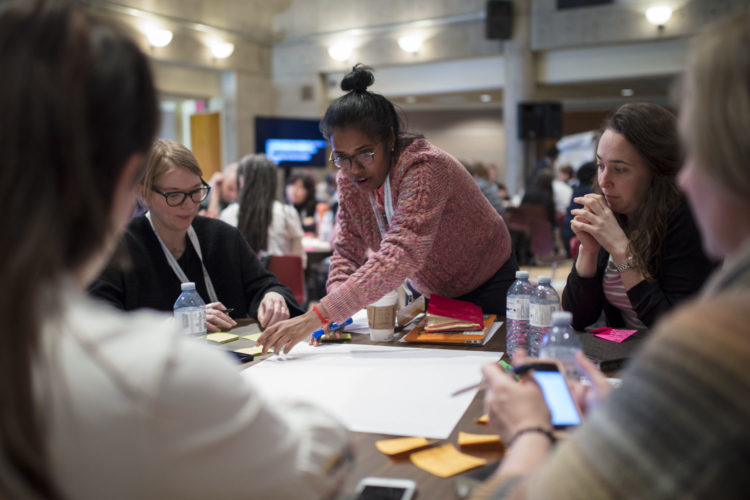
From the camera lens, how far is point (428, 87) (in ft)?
38.4

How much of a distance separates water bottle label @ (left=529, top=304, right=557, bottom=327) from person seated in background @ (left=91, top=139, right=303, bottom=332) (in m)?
0.89

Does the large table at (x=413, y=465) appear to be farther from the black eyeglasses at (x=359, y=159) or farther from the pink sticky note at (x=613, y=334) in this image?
the black eyeglasses at (x=359, y=159)

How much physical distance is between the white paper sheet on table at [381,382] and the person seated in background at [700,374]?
1.98 ft

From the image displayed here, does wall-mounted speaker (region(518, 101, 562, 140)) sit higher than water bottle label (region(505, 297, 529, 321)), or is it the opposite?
wall-mounted speaker (region(518, 101, 562, 140))

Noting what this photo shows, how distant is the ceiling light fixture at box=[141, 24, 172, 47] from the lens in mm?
9797

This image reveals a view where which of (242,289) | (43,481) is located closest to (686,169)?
(43,481)

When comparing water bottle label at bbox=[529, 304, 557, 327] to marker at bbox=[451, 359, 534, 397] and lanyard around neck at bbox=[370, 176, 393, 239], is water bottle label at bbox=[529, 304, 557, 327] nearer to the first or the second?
marker at bbox=[451, 359, 534, 397]

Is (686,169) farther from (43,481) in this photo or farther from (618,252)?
(618,252)

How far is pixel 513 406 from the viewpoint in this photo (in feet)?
3.26

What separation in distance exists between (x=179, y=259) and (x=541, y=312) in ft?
4.49

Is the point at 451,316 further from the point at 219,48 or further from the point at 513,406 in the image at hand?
the point at 219,48

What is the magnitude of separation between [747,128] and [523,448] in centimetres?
52

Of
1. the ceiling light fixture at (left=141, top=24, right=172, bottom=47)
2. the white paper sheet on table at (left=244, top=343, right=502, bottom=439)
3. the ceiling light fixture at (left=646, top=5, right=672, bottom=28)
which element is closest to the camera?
the white paper sheet on table at (left=244, top=343, right=502, bottom=439)

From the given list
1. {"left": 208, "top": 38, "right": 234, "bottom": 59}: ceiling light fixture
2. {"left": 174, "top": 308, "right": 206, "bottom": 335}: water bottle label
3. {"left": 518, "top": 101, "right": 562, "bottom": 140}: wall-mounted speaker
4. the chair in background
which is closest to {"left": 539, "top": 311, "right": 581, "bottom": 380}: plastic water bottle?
{"left": 174, "top": 308, "right": 206, "bottom": 335}: water bottle label
